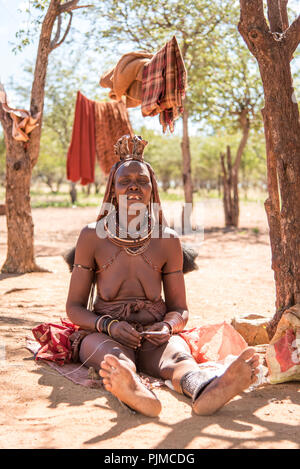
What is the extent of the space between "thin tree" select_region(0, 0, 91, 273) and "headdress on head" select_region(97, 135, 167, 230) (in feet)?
11.7

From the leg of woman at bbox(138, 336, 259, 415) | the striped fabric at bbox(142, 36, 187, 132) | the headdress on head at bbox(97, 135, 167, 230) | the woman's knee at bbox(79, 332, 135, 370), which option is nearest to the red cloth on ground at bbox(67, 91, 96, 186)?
the striped fabric at bbox(142, 36, 187, 132)

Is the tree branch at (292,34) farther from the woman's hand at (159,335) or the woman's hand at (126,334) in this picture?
the woman's hand at (126,334)

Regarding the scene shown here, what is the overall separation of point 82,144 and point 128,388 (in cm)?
550

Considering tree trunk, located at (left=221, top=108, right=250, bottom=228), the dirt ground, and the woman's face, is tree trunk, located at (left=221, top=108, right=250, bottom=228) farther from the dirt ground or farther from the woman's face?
the woman's face

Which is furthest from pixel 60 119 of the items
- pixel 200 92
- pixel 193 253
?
pixel 193 253

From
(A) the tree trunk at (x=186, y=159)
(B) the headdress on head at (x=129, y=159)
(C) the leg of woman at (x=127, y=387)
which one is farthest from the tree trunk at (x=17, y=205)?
Answer: (A) the tree trunk at (x=186, y=159)

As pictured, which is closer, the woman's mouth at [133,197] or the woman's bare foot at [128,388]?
the woman's bare foot at [128,388]

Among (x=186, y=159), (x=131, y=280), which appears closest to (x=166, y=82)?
(x=131, y=280)

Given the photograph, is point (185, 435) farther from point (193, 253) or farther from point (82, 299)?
point (193, 253)

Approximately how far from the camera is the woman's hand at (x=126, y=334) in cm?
279

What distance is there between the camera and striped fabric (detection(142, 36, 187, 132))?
13.9ft

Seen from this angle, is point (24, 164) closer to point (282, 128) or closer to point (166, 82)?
point (166, 82)

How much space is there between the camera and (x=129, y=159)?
3.29 meters
